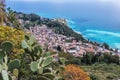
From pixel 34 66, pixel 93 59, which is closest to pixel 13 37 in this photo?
pixel 34 66

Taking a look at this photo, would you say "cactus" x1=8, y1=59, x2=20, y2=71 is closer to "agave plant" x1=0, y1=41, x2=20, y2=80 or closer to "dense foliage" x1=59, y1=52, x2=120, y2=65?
"agave plant" x1=0, y1=41, x2=20, y2=80

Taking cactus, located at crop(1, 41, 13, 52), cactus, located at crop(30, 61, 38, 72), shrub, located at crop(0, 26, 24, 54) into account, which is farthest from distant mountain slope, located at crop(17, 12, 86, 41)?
cactus, located at crop(1, 41, 13, 52)

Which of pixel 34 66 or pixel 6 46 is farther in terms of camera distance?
pixel 34 66

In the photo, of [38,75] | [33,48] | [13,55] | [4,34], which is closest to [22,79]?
[33,48]

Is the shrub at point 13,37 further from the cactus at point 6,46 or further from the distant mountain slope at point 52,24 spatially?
the distant mountain slope at point 52,24

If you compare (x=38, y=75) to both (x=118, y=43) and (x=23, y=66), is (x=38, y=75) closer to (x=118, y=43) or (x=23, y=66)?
(x=23, y=66)

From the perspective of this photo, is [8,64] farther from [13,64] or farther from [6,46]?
[6,46]

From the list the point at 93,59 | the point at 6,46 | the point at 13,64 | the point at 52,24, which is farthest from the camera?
the point at 52,24

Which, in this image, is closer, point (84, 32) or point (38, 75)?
point (38, 75)

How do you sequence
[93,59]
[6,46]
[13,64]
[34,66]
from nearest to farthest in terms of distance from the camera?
[13,64] → [6,46] → [34,66] → [93,59]

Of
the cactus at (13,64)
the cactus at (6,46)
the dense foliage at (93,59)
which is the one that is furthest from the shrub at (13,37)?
the dense foliage at (93,59)

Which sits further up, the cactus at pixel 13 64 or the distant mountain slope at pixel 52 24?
the distant mountain slope at pixel 52 24
